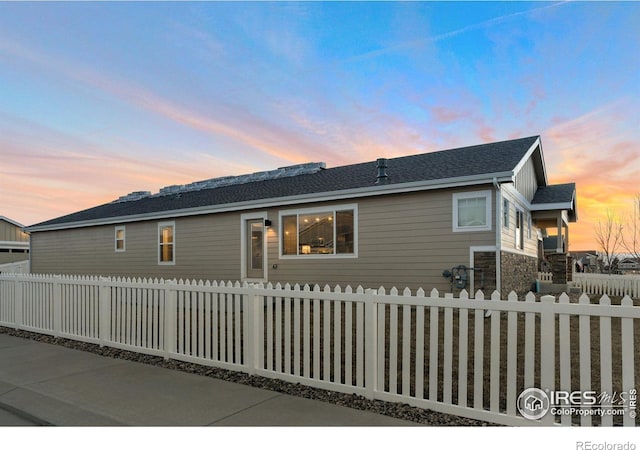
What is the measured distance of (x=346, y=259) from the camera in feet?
36.6

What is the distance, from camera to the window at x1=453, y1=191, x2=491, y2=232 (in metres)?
9.15

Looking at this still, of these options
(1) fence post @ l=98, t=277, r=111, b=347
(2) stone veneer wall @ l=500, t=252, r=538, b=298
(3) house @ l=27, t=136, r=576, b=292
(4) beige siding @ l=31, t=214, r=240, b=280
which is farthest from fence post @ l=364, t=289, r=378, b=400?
(4) beige siding @ l=31, t=214, r=240, b=280

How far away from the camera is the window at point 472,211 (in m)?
9.15

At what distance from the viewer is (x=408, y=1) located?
359 inches

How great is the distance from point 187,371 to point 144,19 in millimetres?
8426

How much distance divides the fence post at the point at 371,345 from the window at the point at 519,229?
825 centimetres

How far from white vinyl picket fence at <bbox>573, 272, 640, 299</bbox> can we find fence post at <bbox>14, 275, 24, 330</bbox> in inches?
692

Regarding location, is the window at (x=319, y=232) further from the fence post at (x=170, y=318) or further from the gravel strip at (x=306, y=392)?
the gravel strip at (x=306, y=392)

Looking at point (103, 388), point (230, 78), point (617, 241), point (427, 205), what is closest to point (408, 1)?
point (427, 205)

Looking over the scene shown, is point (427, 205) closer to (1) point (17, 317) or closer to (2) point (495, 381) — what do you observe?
(2) point (495, 381)

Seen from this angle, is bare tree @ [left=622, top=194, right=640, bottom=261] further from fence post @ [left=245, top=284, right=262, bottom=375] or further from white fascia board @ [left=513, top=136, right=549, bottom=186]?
fence post @ [left=245, top=284, right=262, bottom=375]

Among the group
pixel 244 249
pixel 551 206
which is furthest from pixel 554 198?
pixel 244 249

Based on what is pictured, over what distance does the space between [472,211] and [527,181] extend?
15.8 ft

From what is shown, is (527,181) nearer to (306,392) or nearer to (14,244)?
(306,392)
